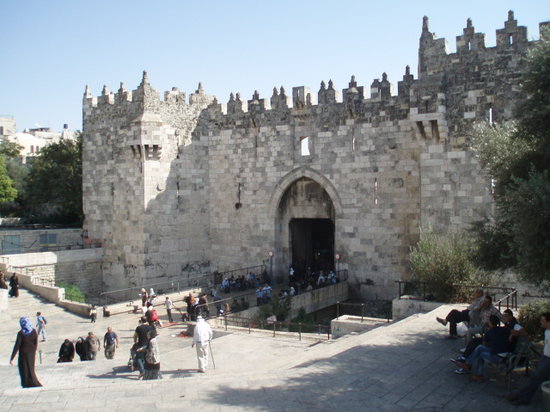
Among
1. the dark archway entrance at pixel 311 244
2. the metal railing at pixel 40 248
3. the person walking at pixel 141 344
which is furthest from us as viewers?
the metal railing at pixel 40 248

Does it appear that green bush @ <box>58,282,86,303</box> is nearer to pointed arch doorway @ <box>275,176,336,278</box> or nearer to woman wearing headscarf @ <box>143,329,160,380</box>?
pointed arch doorway @ <box>275,176,336,278</box>

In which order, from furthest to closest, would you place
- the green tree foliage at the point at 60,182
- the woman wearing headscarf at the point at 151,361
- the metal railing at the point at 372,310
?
1. the green tree foliage at the point at 60,182
2. the metal railing at the point at 372,310
3. the woman wearing headscarf at the point at 151,361

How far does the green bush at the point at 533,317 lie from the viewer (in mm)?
Result: 9688

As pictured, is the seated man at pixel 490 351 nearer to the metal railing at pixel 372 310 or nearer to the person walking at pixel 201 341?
the person walking at pixel 201 341

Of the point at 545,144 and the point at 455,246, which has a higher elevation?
the point at 545,144

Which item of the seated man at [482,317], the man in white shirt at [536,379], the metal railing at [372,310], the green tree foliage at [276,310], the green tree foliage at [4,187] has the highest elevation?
the green tree foliage at [4,187]

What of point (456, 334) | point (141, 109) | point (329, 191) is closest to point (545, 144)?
point (456, 334)

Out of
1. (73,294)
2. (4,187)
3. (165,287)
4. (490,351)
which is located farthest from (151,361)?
(4,187)

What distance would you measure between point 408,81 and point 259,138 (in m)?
6.51

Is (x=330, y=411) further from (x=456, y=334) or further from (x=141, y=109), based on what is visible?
(x=141, y=109)

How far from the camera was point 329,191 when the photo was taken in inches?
836

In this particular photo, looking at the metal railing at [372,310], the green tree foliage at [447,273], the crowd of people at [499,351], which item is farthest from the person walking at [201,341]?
the metal railing at [372,310]

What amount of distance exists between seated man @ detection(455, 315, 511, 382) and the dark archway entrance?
15.3 meters

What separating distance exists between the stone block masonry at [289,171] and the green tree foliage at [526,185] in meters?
6.48
